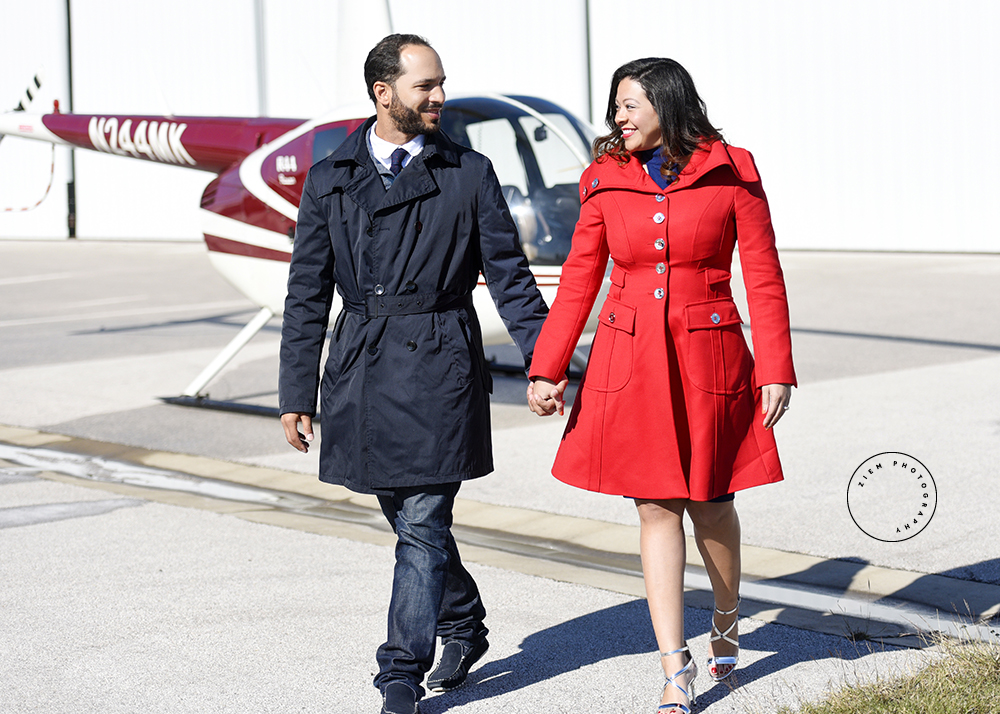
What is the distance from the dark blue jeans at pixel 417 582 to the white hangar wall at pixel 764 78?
12.4 meters

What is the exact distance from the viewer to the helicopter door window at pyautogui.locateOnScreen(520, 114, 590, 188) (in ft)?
25.3

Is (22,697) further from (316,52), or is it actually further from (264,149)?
(316,52)

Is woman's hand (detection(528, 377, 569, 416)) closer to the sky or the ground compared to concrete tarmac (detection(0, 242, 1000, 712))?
closer to the sky

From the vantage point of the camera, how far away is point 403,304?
3.30 metres

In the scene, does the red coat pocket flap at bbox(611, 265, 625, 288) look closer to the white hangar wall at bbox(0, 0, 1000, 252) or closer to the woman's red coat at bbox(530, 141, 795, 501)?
the woman's red coat at bbox(530, 141, 795, 501)

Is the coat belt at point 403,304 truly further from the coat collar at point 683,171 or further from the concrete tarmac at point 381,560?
the concrete tarmac at point 381,560

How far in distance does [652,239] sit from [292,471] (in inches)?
146

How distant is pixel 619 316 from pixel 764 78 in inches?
703

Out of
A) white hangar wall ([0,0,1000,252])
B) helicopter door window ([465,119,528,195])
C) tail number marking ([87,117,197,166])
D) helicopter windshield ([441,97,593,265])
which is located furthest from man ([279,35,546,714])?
white hangar wall ([0,0,1000,252])

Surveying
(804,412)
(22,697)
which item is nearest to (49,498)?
(22,697)

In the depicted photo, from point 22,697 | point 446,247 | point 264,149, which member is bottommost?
point 22,697

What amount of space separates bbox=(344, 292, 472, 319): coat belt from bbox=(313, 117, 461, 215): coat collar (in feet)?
0.79

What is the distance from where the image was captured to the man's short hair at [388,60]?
3258 millimetres

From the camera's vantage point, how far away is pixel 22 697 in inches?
137
